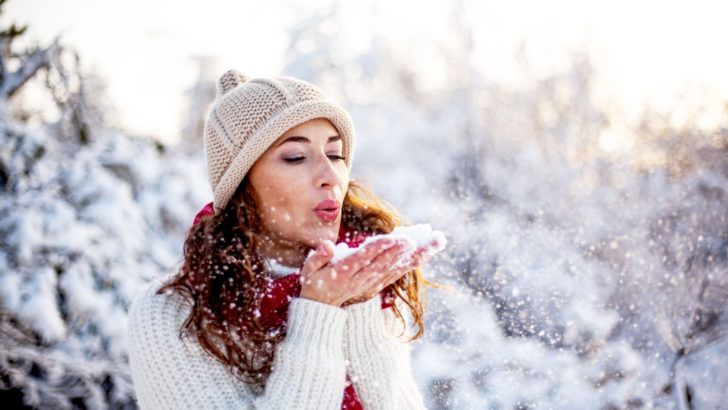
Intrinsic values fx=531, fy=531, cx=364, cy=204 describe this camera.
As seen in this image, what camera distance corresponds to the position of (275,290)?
4.90 feet

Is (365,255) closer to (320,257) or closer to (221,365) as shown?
(320,257)

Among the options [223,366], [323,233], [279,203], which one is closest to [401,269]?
[323,233]

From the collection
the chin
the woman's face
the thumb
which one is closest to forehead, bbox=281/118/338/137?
the woman's face

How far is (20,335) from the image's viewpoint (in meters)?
2.78

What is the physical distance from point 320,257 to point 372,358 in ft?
1.36

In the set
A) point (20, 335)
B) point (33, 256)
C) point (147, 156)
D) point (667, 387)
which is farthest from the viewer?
point (147, 156)

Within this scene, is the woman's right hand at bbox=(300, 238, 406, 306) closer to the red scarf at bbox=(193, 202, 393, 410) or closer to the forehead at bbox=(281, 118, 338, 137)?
the red scarf at bbox=(193, 202, 393, 410)

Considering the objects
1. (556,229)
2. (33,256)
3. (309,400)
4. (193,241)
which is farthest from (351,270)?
(556,229)

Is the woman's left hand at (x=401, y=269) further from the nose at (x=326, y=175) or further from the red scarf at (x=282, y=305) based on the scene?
the nose at (x=326, y=175)

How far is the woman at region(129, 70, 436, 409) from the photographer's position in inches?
52.2

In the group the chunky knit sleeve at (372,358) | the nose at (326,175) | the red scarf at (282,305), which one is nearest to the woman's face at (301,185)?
the nose at (326,175)

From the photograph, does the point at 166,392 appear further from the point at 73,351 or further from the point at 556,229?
the point at 556,229

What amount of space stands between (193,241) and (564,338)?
3502 mm

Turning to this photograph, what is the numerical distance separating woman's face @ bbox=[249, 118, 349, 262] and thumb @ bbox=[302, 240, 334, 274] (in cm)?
22
